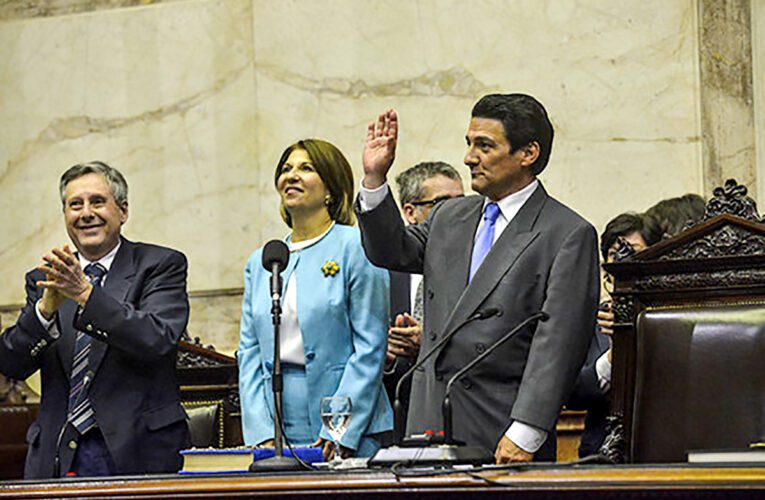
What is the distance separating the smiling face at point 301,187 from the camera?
4645mm

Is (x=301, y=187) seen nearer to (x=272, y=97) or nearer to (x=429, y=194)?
(x=429, y=194)

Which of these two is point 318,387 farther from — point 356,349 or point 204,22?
point 204,22

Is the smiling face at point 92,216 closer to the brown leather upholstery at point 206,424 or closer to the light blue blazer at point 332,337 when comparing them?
the light blue blazer at point 332,337

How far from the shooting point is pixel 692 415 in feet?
13.4

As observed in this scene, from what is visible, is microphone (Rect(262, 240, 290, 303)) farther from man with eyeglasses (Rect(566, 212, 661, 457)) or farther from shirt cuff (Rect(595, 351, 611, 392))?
shirt cuff (Rect(595, 351, 611, 392))

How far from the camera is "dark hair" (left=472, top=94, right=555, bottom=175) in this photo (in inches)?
163

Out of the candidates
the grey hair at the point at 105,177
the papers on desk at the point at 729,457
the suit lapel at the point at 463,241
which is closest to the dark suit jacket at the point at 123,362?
the grey hair at the point at 105,177

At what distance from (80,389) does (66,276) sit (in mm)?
364

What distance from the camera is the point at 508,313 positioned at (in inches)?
157

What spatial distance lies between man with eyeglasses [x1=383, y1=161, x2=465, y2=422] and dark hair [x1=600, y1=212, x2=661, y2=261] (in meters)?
0.62

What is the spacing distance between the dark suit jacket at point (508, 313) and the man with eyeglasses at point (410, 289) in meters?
0.63

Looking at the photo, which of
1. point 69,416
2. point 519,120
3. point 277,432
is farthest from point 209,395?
point 277,432

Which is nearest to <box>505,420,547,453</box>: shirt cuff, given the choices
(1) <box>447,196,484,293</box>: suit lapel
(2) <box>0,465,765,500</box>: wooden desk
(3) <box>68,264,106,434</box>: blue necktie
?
(1) <box>447,196,484,293</box>: suit lapel

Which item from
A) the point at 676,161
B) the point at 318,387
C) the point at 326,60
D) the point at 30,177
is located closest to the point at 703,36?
the point at 676,161
